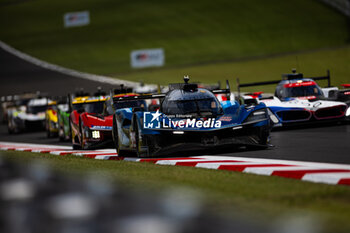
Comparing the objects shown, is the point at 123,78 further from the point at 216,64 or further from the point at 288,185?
the point at 288,185

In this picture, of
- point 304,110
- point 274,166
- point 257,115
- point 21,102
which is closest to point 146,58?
point 21,102

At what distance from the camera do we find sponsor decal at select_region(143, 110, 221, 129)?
10.9 meters

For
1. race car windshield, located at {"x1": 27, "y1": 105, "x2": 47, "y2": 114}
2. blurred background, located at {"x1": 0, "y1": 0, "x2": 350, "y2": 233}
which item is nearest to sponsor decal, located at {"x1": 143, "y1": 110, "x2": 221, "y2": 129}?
blurred background, located at {"x1": 0, "y1": 0, "x2": 350, "y2": 233}

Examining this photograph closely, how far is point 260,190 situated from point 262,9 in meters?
46.5

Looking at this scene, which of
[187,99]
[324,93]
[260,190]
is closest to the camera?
[260,190]

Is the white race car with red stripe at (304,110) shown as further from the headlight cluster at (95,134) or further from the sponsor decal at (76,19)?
the sponsor decal at (76,19)

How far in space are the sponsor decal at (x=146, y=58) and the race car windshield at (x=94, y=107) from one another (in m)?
33.9

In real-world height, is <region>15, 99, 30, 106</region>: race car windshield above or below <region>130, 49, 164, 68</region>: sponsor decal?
below

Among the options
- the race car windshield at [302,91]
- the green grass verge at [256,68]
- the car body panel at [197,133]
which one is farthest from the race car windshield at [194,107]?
the green grass verge at [256,68]

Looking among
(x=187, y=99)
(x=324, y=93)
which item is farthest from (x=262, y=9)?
(x=187, y=99)

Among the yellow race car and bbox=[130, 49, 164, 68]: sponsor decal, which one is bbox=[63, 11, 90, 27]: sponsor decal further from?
the yellow race car

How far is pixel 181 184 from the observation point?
25.4 ft

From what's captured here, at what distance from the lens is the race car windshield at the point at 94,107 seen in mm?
16750

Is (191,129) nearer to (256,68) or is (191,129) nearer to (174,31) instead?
(256,68)
